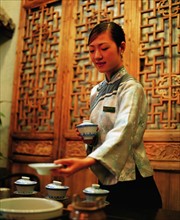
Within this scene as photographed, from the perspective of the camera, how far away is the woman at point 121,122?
1.28 m

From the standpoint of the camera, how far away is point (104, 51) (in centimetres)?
150

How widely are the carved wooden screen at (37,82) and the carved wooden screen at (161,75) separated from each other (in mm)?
1088

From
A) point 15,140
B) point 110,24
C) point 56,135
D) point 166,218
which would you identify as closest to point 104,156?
point 166,218

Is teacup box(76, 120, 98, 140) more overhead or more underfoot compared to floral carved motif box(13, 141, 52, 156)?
more overhead

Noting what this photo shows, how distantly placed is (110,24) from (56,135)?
6.23 ft

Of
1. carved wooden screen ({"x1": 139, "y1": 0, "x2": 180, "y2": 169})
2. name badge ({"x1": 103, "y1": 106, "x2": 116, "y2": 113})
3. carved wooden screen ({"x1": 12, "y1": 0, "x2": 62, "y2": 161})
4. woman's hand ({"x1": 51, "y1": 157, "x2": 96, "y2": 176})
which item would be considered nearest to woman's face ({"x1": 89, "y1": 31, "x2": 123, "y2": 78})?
name badge ({"x1": 103, "y1": 106, "x2": 116, "y2": 113})

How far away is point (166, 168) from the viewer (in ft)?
8.16

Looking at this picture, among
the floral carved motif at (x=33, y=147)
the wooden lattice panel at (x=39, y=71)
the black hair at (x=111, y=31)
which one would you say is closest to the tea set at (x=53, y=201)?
the black hair at (x=111, y=31)

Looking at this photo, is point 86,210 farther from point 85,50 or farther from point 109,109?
point 85,50

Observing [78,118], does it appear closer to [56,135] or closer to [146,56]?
[56,135]

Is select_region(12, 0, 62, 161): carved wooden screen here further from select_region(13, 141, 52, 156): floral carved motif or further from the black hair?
the black hair

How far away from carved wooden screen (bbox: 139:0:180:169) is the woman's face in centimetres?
118

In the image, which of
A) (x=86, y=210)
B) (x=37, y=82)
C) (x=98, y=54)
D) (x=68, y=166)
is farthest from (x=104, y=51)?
(x=37, y=82)

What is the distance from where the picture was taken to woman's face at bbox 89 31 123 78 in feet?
4.91
